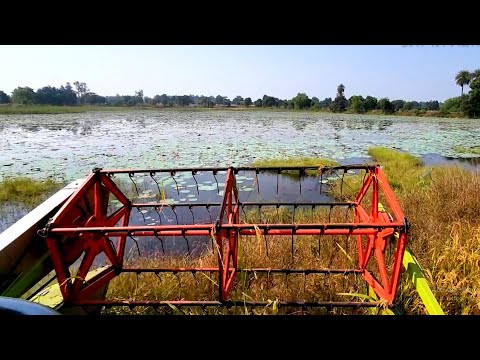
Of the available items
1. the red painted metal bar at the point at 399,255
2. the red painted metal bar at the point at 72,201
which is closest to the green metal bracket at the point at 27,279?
the red painted metal bar at the point at 72,201

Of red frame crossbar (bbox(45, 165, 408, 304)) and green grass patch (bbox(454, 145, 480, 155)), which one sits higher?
red frame crossbar (bbox(45, 165, 408, 304))

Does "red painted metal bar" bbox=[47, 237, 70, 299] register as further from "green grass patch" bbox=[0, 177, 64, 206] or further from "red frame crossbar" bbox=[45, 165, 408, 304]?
"green grass patch" bbox=[0, 177, 64, 206]

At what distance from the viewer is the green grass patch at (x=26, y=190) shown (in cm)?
997

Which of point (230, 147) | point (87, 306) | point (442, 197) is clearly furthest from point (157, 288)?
point (230, 147)

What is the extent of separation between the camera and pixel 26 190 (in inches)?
410

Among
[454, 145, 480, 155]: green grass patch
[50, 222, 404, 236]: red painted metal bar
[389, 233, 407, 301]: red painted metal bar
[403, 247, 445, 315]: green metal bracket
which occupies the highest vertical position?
[50, 222, 404, 236]: red painted metal bar

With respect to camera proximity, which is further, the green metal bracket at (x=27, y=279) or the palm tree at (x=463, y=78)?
the palm tree at (x=463, y=78)

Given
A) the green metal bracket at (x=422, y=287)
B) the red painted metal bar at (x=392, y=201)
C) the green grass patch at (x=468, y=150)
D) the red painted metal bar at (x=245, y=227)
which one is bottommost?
the green grass patch at (x=468, y=150)

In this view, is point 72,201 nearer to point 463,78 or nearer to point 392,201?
point 392,201

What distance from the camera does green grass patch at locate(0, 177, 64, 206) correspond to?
9.97 meters

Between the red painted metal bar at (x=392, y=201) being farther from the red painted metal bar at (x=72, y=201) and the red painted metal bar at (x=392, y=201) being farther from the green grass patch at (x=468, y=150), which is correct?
the green grass patch at (x=468, y=150)

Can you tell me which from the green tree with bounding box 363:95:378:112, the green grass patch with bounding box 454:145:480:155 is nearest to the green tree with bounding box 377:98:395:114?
the green tree with bounding box 363:95:378:112

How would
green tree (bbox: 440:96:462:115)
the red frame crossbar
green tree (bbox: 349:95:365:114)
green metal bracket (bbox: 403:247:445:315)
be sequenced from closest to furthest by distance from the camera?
1. green metal bracket (bbox: 403:247:445:315)
2. the red frame crossbar
3. green tree (bbox: 440:96:462:115)
4. green tree (bbox: 349:95:365:114)
